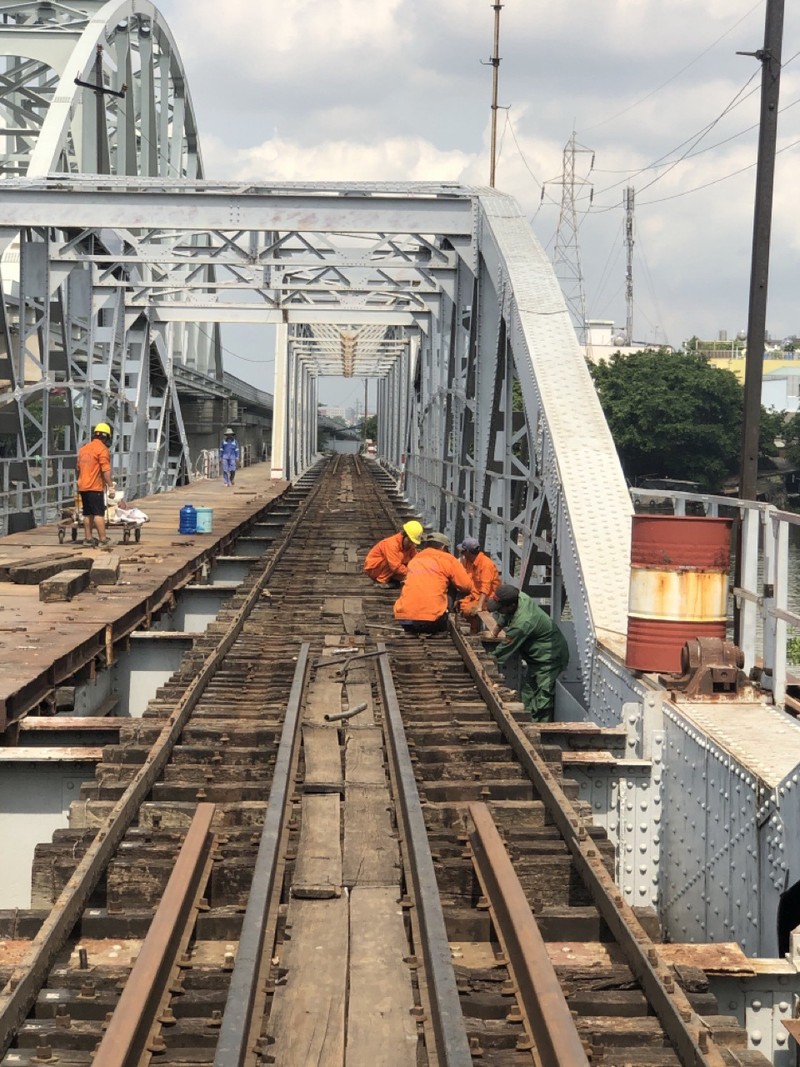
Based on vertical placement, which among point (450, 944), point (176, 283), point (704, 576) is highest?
point (176, 283)

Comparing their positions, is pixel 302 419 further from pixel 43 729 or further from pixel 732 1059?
pixel 732 1059

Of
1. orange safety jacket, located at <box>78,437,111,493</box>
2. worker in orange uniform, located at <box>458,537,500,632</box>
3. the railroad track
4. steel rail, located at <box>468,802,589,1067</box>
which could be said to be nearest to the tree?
orange safety jacket, located at <box>78,437,111,493</box>

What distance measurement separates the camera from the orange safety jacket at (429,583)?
1145 cm

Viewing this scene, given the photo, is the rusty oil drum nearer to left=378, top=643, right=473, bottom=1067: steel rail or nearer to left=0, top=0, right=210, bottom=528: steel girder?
left=378, top=643, right=473, bottom=1067: steel rail

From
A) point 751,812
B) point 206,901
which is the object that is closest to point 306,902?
point 206,901

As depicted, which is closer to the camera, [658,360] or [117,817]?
[117,817]

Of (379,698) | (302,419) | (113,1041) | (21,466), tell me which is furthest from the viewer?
(302,419)

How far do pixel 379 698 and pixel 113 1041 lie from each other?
204 inches

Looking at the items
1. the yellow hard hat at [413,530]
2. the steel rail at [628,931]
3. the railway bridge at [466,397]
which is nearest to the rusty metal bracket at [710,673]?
the railway bridge at [466,397]

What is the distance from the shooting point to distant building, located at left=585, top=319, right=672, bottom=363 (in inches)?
4897

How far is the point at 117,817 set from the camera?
18.9ft

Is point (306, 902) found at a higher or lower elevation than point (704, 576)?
lower

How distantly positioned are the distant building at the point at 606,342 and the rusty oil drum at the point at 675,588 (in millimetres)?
107437

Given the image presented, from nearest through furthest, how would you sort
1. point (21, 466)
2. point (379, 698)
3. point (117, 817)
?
point (117, 817), point (379, 698), point (21, 466)
